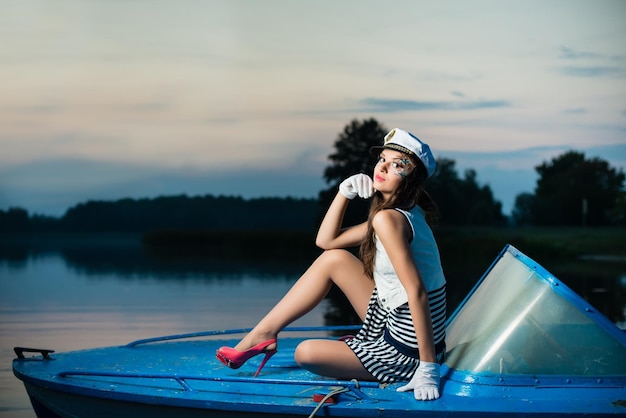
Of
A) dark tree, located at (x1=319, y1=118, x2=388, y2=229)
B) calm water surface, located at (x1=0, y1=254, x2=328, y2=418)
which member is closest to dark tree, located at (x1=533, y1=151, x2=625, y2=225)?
dark tree, located at (x1=319, y1=118, x2=388, y2=229)

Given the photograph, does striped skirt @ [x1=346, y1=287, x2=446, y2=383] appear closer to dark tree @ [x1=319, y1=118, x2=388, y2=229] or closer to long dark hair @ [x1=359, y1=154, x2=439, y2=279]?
long dark hair @ [x1=359, y1=154, x2=439, y2=279]

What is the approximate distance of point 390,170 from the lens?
4891mm

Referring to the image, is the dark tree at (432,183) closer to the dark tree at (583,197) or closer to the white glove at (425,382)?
the dark tree at (583,197)

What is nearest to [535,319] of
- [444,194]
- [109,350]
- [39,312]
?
[109,350]

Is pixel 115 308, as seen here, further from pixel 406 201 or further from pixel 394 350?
pixel 406 201

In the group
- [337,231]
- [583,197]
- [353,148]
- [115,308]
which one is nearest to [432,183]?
[353,148]

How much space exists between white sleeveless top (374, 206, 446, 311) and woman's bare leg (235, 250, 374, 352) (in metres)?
0.19

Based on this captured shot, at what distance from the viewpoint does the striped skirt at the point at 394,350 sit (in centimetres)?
488

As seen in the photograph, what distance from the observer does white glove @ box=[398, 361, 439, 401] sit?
4.58 m

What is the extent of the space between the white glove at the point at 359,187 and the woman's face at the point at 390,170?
0.08 meters

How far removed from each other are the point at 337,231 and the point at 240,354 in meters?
0.81

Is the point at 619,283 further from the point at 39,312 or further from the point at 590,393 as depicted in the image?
the point at 590,393

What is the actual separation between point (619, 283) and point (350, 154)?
1359 inches

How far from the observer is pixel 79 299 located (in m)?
20.3
